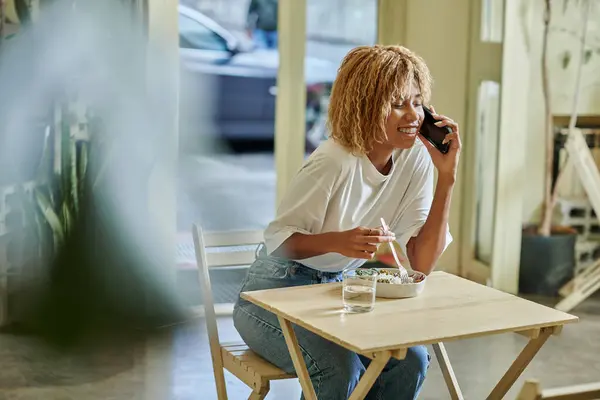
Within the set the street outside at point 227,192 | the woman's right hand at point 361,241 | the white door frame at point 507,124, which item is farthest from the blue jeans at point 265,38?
the woman's right hand at point 361,241

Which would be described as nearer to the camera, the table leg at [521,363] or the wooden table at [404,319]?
the wooden table at [404,319]

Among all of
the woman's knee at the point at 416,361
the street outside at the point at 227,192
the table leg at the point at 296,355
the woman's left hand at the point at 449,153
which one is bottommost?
the street outside at the point at 227,192

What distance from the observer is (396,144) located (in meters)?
2.65

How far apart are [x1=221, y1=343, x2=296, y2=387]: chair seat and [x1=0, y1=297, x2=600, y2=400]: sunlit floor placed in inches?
35.9

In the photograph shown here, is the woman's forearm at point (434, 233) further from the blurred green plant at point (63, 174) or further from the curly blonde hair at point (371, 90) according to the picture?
the blurred green plant at point (63, 174)

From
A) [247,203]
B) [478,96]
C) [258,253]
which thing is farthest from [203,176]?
[258,253]

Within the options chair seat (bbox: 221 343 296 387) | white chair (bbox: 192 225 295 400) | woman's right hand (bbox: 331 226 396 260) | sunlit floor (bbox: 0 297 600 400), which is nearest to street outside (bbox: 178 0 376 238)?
sunlit floor (bbox: 0 297 600 400)

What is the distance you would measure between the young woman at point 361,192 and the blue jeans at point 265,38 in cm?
373

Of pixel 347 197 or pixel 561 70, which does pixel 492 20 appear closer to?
pixel 561 70

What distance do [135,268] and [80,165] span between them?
545mm

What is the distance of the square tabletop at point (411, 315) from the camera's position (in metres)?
2.07

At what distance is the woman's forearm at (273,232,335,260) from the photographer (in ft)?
8.23

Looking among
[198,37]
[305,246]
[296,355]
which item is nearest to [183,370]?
[305,246]

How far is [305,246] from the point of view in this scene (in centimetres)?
256
